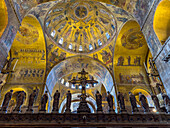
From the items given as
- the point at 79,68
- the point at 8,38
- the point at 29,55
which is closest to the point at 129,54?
the point at 79,68

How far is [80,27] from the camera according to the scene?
17828mm

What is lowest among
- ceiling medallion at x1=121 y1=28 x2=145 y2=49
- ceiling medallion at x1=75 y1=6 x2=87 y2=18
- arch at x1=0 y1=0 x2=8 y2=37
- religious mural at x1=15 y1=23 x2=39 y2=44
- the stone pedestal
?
the stone pedestal

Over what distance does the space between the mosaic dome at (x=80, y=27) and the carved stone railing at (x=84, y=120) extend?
11241mm

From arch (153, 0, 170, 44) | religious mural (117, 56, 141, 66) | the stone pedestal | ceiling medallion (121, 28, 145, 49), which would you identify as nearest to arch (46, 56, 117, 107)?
religious mural (117, 56, 141, 66)

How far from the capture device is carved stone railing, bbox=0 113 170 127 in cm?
491

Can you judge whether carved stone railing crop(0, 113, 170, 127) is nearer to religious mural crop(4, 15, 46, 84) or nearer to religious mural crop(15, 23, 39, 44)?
religious mural crop(4, 15, 46, 84)

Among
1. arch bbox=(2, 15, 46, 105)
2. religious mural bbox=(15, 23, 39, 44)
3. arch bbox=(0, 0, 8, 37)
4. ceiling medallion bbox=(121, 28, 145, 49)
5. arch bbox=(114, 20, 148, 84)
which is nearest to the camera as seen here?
arch bbox=(0, 0, 8, 37)

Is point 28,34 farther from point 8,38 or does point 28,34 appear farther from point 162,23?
point 162,23

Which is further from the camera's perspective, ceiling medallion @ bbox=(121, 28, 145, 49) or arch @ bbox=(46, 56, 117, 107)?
arch @ bbox=(46, 56, 117, 107)

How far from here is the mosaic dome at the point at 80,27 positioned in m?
15.3

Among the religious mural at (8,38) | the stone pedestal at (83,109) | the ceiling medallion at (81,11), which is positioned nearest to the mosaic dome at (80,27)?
the ceiling medallion at (81,11)

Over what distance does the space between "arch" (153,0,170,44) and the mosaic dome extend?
6.71m

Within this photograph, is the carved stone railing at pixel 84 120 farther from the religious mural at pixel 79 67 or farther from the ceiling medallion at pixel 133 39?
the religious mural at pixel 79 67

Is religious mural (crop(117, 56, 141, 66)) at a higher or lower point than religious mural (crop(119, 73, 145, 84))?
higher
